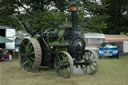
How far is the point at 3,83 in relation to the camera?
259 inches

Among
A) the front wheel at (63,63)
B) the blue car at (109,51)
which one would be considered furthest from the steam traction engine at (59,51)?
the blue car at (109,51)

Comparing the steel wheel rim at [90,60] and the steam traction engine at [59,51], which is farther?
the steel wheel rim at [90,60]

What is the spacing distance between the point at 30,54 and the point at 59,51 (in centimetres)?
130

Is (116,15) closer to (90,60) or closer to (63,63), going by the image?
(90,60)

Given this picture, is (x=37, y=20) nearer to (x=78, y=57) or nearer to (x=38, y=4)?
(x=38, y=4)

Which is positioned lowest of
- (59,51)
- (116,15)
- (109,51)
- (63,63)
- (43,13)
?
(109,51)

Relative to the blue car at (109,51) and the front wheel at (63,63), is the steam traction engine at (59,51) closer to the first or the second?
the front wheel at (63,63)

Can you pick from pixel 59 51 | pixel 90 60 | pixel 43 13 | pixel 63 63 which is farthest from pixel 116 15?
pixel 63 63

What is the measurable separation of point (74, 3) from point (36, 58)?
2.50 m

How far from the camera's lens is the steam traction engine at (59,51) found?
7.28 metres

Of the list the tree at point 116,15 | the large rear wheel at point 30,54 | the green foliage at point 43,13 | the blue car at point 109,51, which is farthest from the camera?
the tree at point 116,15

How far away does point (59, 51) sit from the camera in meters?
7.94

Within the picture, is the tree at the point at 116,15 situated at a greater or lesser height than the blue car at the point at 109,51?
greater

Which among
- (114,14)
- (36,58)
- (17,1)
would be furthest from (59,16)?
(114,14)
